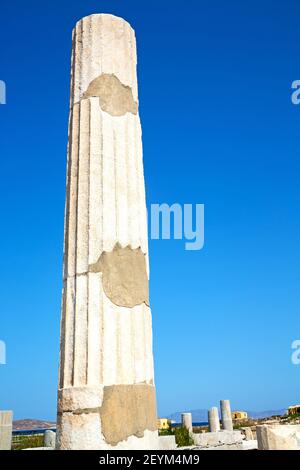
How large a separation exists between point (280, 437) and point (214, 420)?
1014 inches

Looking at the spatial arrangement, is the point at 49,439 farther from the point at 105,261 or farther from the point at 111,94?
the point at 111,94

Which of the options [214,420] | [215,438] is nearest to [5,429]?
[215,438]

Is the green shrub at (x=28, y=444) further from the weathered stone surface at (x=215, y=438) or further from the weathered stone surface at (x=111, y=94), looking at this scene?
the weathered stone surface at (x=111, y=94)

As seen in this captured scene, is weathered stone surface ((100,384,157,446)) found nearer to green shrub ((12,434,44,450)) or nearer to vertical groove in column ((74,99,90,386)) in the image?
vertical groove in column ((74,99,90,386))

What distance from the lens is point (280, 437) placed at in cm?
596

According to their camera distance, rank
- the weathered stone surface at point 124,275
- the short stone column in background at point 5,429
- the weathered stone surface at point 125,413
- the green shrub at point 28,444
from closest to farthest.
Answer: the weathered stone surface at point 125,413 < the weathered stone surface at point 124,275 < the short stone column in background at point 5,429 < the green shrub at point 28,444

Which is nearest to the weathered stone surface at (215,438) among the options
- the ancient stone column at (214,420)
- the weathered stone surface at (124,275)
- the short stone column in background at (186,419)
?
the short stone column in background at (186,419)

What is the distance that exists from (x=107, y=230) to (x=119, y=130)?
63.1 inches

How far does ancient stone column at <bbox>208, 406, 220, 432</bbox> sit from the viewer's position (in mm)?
29625

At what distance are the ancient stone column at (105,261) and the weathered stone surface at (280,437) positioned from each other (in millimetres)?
1668

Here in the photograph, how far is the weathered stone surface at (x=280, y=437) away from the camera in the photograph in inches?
234

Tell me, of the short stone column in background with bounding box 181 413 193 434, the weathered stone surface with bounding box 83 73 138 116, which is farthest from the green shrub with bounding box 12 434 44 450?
the weathered stone surface with bounding box 83 73 138 116
